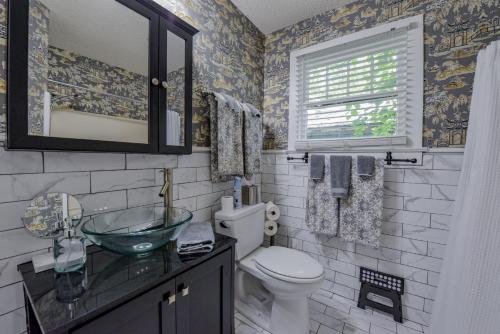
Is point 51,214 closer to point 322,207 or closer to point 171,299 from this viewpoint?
point 171,299

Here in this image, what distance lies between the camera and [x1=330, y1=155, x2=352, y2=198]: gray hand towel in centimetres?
172

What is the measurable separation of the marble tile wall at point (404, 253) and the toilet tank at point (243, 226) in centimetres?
66

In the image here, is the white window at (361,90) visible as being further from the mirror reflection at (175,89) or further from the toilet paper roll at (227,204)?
the mirror reflection at (175,89)

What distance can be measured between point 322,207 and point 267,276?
2.54ft

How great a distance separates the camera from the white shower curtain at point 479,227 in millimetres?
1071

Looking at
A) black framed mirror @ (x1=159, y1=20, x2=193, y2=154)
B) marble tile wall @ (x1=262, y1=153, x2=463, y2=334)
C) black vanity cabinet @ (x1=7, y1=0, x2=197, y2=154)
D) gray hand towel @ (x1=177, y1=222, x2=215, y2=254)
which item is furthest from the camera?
marble tile wall @ (x1=262, y1=153, x2=463, y2=334)

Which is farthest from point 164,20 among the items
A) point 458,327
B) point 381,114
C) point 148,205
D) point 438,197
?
point 458,327

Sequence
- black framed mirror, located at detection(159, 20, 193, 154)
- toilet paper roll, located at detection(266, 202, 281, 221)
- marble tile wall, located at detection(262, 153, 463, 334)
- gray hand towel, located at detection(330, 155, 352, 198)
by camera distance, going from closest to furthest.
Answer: black framed mirror, located at detection(159, 20, 193, 154) < marble tile wall, located at detection(262, 153, 463, 334) < gray hand towel, located at detection(330, 155, 352, 198) < toilet paper roll, located at detection(266, 202, 281, 221)

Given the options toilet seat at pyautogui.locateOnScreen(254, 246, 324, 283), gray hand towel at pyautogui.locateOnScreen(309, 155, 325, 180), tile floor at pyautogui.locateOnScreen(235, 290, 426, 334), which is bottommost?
tile floor at pyautogui.locateOnScreen(235, 290, 426, 334)

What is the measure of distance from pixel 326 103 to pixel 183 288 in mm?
1827

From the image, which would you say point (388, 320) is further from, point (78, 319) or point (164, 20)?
point (164, 20)

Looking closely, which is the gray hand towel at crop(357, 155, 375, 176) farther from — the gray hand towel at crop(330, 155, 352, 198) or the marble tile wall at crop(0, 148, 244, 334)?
the marble tile wall at crop(0, 148, 244, 334)

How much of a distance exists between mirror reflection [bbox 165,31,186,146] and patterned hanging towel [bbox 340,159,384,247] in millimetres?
1375

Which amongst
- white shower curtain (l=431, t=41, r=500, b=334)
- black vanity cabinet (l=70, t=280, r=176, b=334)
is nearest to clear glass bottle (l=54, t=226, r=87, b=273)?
black vanity cabinet (l=70, t=280, r=176, b=334)
